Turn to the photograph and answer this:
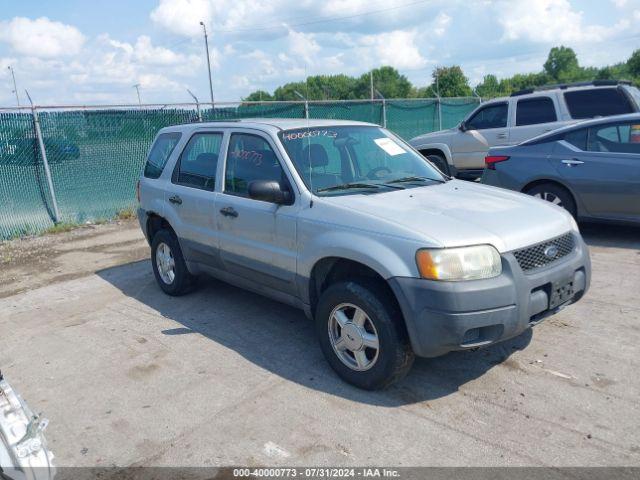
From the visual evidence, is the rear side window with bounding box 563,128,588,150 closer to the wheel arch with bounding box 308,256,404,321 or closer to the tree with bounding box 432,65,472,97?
the wheel arch with bounding box 308,256,404,321

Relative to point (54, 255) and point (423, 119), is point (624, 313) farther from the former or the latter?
point (423, 119)

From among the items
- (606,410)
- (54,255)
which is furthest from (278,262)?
(54,255)

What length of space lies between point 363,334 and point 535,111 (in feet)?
25.0

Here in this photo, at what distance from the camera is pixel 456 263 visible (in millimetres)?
3236

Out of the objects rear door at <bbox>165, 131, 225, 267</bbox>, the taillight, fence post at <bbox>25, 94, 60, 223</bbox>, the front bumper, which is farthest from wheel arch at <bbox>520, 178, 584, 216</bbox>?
fence post at <bbox>25, 94, 60, 223</bbox>

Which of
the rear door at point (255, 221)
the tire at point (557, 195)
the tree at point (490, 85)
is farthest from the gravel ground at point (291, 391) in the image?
the tree at point (490, 85)

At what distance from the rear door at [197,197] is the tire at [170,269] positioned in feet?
0.64

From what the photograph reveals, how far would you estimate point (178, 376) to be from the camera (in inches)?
160

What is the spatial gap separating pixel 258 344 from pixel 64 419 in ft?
5.01

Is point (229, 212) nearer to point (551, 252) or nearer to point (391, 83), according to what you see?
point (551, 252)

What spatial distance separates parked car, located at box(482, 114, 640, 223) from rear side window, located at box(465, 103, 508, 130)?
295 centimetres

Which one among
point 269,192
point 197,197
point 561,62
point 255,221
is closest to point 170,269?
point 197,197

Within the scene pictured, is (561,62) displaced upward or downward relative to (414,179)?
upward

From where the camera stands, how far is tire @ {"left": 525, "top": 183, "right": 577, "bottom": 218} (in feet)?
23.1
